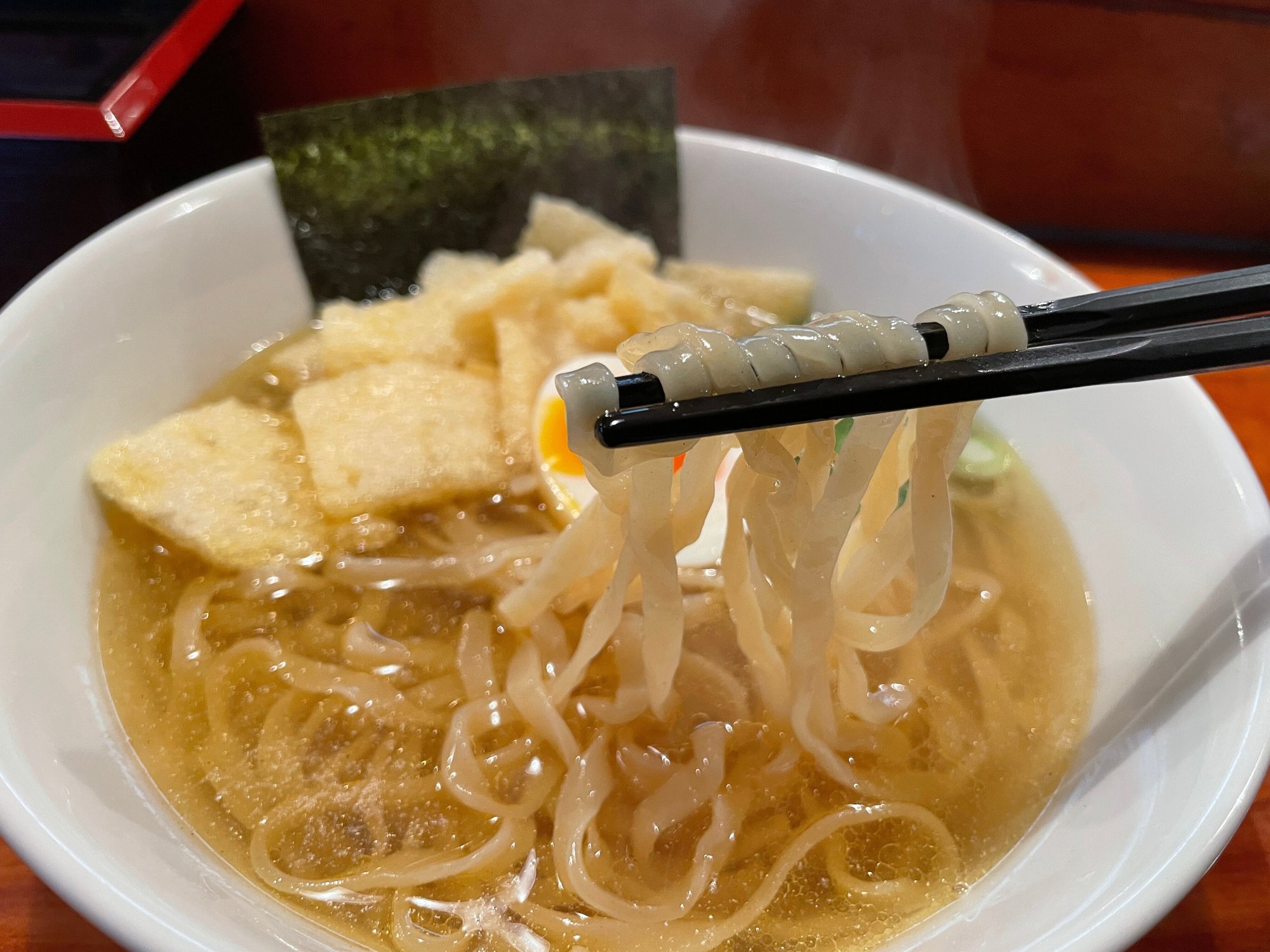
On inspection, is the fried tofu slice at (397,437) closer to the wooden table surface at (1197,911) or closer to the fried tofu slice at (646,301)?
the fried tofu slice at (646,301)

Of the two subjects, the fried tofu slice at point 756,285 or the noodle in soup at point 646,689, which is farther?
the fried tofu slice at point 756,285

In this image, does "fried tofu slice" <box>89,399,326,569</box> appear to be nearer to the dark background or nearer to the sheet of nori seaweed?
the sheet of nori seaweed

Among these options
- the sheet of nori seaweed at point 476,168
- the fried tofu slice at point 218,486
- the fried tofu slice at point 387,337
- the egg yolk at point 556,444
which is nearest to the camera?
the fried tofu slice at point 218,486

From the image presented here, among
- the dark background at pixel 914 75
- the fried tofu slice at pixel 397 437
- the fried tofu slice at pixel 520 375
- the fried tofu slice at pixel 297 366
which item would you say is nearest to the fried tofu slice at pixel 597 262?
the fried tofu slice at pixel 520 375

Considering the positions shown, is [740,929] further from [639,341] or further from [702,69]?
[702,69]

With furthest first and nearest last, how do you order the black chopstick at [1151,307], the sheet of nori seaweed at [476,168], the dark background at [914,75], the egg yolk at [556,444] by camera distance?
the dark background at [914,75], the sheet of nori seaweed at [476,168], the egg yolk at [556,444], the black chopstick at [1151,307]

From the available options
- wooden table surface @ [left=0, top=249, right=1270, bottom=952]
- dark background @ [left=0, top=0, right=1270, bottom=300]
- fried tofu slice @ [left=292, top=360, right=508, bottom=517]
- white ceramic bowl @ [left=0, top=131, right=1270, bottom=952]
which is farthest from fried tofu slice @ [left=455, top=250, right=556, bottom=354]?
wooden table surface @ [left=0, top=249, right=1270, bottom=952]

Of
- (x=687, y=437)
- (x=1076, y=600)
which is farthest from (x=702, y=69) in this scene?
(x=687, y=437)

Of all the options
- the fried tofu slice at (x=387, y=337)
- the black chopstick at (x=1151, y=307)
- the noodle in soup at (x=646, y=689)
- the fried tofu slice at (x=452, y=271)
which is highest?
the black chopstick at (x=1151, y=307)
